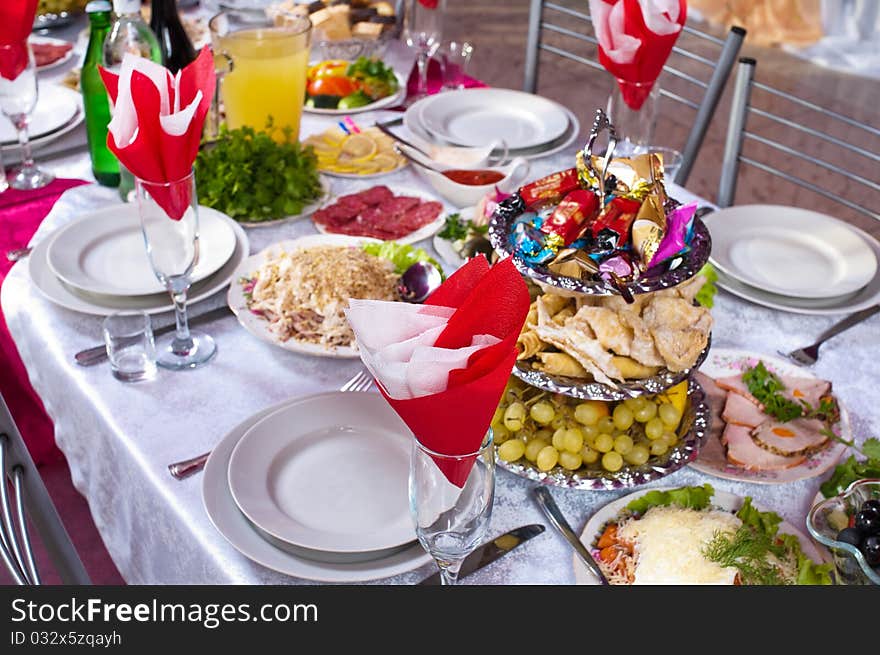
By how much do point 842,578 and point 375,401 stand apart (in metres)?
0.56

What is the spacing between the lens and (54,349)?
1.33 metres

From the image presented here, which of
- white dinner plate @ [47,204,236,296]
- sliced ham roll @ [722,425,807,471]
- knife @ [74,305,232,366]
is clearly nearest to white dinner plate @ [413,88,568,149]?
white dinner plate @ [47,204,236,296]

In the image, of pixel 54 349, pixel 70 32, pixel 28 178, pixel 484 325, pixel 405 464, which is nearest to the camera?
pixel 484 325

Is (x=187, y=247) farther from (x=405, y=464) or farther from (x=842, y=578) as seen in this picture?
(x=842, y=578)

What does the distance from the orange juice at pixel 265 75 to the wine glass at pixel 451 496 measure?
1.15 meters

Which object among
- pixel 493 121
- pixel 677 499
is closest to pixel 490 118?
pixel 493 121

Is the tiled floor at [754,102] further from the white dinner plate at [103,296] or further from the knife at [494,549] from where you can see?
the knife at [494,549]

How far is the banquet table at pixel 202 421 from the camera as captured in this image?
1022 mm

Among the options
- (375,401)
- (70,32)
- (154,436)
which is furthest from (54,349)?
(70,32)

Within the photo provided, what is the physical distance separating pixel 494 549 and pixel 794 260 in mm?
845

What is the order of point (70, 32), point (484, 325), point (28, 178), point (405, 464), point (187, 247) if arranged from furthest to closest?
point (70, 32), point (28, 178), point (187, 247), point (405, 464), point (484, 325)

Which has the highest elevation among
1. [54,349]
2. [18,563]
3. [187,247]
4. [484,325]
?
[484,325]

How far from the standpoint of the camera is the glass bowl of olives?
0.86 meters

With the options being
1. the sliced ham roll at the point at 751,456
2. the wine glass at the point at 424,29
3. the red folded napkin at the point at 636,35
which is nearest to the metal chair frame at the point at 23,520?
the sliced ham roll at the point at 751,456
